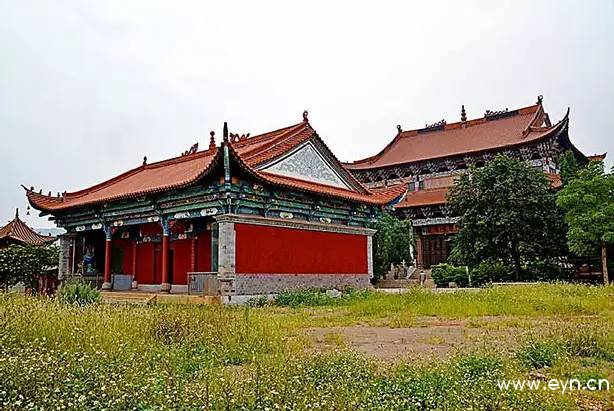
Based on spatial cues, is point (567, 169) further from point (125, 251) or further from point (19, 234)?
point (19, 234)

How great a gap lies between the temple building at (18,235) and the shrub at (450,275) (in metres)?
21.0

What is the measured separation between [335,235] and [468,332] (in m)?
10.6

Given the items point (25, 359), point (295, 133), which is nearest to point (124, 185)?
point (295, 133)

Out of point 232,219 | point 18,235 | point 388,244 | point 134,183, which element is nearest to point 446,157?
point 388,244

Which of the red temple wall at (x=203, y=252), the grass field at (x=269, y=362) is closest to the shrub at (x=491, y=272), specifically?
the red temple wall at (x=203, y=252)

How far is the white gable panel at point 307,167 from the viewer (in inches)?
703

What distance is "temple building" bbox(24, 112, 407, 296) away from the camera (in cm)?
1567

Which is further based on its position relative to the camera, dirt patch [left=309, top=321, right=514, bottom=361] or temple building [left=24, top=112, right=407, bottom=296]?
temple building [left=24, top=112, right=407, bottom=296]

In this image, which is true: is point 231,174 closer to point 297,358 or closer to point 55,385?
point 297,358

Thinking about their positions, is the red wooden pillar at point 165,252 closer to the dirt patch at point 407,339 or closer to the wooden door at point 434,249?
the dirt patch at point 407,339

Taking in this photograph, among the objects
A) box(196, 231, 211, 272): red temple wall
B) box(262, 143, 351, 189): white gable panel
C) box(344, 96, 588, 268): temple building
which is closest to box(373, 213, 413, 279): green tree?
box(344, 96, 588, 268): temple building

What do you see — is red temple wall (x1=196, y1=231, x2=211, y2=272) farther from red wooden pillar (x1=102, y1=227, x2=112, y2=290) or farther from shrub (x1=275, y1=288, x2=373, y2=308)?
red wooden pillar (x1=102, y1=227, x2=112, y2=290)

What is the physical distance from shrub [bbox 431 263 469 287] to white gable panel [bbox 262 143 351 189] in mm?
7641

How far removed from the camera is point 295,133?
18.9 m
